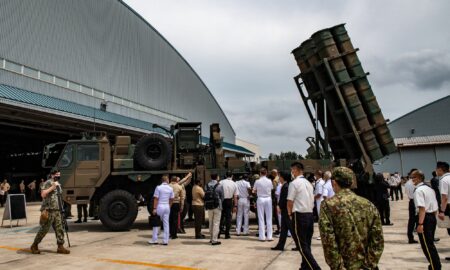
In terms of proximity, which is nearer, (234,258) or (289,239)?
(234,258)

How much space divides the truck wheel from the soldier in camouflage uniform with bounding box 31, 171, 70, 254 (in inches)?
108

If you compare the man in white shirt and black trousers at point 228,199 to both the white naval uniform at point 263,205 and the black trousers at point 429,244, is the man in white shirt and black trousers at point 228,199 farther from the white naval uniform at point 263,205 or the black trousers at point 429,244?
the black trousers at point 429,244

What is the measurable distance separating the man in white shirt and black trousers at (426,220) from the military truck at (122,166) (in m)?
6.46

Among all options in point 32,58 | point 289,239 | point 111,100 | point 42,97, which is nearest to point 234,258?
point 289,239

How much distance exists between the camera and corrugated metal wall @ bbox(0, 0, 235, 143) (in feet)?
70.7

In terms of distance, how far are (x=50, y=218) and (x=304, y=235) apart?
4969 mm

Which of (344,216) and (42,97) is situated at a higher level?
(42,97)

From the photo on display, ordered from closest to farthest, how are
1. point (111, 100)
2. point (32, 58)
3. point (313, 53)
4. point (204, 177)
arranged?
point (204, 177) < point (313, 53) < point (32, 58) < point (111, 100)

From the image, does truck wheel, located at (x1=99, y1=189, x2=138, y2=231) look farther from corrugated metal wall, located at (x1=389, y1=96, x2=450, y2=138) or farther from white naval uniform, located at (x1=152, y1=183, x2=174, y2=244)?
corrugated metal wall, located at (x1=389, y1=96, x2=450, y2=138)

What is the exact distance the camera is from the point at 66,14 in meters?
25.6

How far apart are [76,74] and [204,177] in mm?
19005

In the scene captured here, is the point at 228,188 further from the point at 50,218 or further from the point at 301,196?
the point at 50,218

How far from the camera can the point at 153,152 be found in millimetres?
10781

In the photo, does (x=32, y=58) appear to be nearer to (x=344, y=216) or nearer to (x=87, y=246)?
(x=87, y=246)
